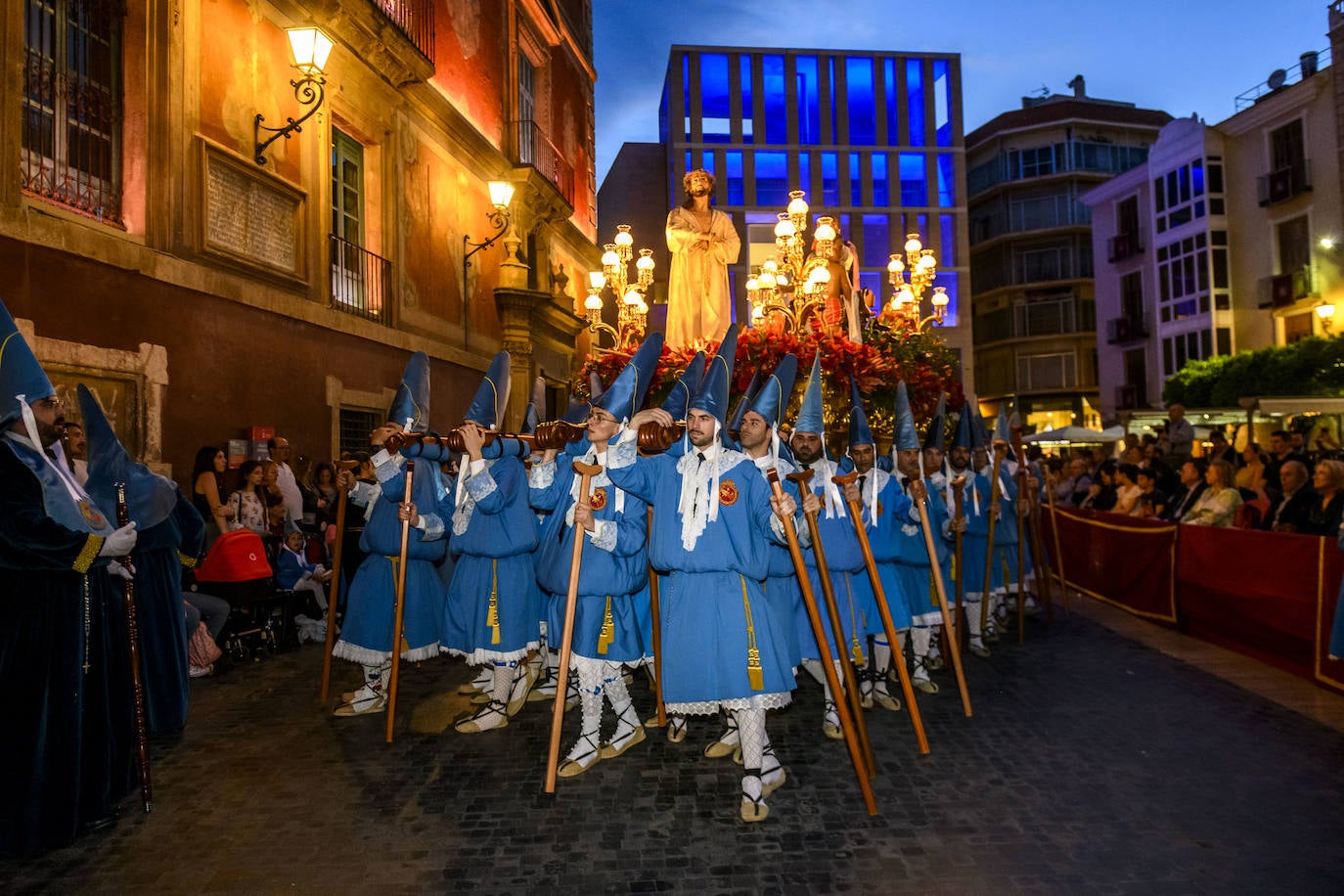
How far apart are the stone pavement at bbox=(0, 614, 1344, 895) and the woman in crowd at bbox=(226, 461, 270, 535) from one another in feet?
7.69

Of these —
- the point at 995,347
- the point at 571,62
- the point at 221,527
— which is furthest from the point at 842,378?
the point at 995,347

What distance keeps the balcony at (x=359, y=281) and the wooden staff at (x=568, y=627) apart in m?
8.07

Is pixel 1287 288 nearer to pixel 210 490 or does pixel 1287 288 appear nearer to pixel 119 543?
pixel 210 490

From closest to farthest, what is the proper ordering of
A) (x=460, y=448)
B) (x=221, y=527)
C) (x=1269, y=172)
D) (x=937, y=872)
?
(x=937, y=872) → (x=460, y=448) → (x=221, y=527) → (x=1269, y=172)

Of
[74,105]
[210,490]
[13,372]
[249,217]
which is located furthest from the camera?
[249,217]

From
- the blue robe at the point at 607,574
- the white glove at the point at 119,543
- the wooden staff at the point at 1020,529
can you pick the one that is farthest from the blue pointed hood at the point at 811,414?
the wooden staff at the point at 1020,529

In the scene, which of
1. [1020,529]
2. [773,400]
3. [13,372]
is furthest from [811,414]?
[1020,529]

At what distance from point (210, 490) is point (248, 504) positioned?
14.3 inches

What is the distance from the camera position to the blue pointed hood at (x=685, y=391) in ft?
17.6

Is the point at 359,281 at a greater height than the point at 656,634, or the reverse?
the point at 359,281

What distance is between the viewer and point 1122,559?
10688mm

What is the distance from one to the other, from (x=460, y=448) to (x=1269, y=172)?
98.9 ft

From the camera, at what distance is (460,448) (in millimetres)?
5938

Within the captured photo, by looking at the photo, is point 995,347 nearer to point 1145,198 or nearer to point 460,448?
point 1145,198
